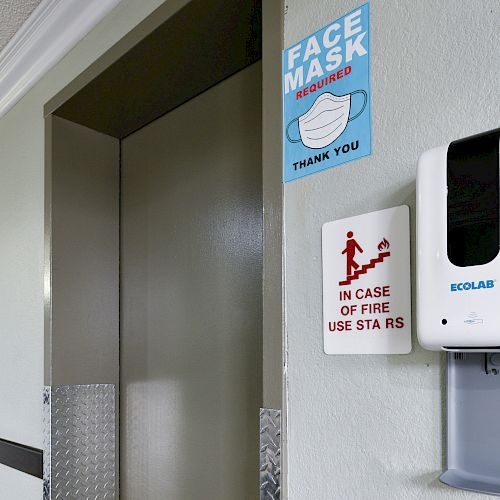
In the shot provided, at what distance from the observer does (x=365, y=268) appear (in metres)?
0.82

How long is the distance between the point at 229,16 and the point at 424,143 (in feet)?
2.16

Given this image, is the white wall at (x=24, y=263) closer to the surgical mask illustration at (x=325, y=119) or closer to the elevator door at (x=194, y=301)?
the elevator door at (x=194, y=301)

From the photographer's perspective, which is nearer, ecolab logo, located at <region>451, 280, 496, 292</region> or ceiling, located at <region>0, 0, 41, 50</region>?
ecolab logo, located at <region>451, 280, 496, 292</region>

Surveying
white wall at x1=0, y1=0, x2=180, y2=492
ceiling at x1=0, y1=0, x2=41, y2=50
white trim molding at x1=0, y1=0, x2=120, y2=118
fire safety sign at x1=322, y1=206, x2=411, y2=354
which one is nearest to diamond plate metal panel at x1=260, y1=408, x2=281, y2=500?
fire safety sign at x1=322, y1=206, x2=411, y2=354

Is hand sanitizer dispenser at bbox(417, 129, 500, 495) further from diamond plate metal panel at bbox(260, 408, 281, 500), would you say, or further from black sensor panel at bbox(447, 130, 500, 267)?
diamond plate metal panel at bbox(260, 408, 281, 500)

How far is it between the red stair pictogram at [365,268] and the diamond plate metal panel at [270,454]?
0.26 meters

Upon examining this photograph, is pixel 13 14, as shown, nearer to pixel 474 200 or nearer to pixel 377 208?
pixel 377 208

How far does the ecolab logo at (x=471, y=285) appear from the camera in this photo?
61 centimetres

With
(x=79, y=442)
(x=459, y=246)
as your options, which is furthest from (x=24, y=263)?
(x=459, y=246)

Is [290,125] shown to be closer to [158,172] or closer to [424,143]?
[424,143]

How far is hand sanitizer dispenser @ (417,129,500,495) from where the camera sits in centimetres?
62

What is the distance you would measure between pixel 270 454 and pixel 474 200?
554 mm

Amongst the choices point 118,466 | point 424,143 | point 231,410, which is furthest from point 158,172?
point 424,143

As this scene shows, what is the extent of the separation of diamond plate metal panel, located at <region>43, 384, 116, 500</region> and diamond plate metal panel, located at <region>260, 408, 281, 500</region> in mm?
971
